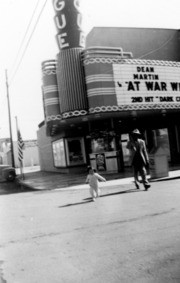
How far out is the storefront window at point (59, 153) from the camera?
968 inches

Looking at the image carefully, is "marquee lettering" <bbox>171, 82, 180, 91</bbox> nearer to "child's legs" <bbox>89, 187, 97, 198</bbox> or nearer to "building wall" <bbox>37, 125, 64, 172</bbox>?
"child's legs" <bbox>89, 187, 97, 198</bbox>

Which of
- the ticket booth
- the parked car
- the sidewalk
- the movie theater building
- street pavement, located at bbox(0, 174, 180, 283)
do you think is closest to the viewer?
street pavement, located at bbox(0, 174, 180, 283)

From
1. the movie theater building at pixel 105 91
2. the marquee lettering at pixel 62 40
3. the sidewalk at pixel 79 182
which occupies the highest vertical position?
the marquee lettering at pixel 62 40

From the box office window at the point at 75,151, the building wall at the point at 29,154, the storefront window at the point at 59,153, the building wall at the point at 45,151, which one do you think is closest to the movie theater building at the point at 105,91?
the box office window at the point at 75,151

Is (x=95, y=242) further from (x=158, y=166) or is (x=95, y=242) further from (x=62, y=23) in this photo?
(x=62, y=23)

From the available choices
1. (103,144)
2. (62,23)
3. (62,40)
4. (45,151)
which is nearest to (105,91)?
(103,144)

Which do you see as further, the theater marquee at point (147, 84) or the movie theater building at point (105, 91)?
the theater marquee at point (147, 84)

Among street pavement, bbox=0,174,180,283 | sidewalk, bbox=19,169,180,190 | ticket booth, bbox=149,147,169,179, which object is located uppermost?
ticket booth, bbox=149,147,169,179

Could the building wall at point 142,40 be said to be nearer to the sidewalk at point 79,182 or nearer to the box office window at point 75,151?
the box office window at point 75,151

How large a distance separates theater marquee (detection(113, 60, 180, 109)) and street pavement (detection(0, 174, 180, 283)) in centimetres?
983

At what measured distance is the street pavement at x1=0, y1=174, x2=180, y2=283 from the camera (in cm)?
394

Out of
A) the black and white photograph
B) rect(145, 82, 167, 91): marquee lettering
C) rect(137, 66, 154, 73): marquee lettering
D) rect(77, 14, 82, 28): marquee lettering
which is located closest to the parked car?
the black and white photograph

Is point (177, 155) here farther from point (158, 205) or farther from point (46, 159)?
point (158, 205)

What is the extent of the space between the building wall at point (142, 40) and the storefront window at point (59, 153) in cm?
755
